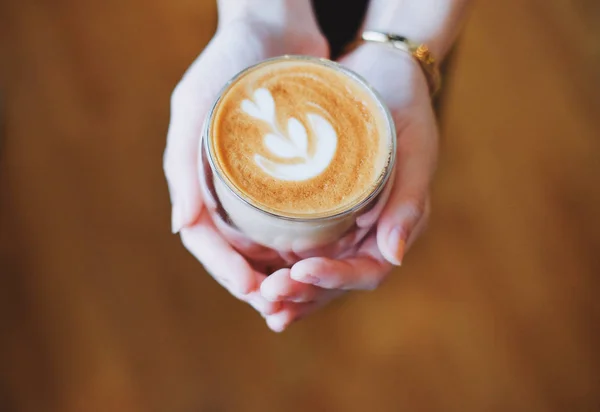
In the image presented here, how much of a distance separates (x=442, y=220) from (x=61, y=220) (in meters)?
0.81

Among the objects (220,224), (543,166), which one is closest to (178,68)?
(220,224)

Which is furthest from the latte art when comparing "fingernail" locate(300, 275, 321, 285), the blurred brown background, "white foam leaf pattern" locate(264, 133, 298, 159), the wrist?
the blurred brown background

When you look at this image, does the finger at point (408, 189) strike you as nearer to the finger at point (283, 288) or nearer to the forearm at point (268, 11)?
the finger at point (283, 288)

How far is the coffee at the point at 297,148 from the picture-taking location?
22.6 inches

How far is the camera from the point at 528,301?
4.10ft

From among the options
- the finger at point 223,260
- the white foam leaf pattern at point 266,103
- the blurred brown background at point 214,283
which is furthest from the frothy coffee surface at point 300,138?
the blurred brown background at point 214,283

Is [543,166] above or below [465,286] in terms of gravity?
above

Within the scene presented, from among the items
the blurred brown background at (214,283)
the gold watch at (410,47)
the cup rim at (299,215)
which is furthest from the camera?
the blurred brown background at (214,283)

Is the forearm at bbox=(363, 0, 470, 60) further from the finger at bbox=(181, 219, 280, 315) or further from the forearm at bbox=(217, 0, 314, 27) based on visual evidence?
the finger at bbox=(181, 219, 280, 315)

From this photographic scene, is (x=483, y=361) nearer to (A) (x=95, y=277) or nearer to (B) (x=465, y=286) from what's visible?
(B) (x=465, y=286)

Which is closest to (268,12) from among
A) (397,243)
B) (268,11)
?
(268,11)

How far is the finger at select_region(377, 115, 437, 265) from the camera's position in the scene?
641mm

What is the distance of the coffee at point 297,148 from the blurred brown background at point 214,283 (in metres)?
0.44

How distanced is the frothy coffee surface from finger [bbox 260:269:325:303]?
85mm
